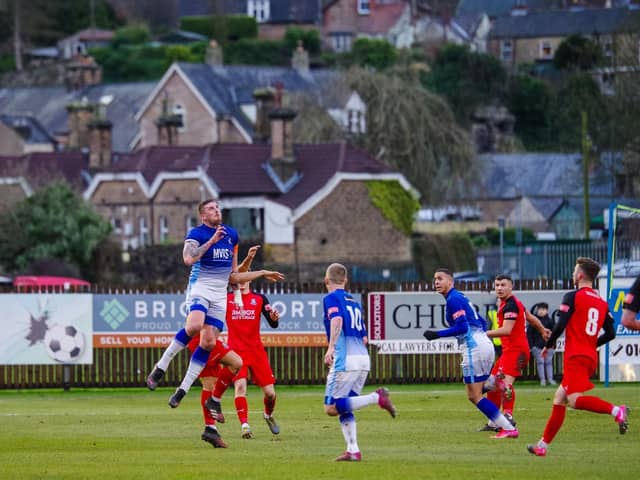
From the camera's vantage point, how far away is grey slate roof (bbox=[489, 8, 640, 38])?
134500 millimetres

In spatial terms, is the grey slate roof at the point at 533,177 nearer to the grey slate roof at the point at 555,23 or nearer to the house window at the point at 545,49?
the grey slate roof at the point at 555,23

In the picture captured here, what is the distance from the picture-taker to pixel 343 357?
17.2m

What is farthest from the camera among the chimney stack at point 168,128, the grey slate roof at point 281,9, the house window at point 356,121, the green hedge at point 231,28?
the grey slate roof at point 281,9

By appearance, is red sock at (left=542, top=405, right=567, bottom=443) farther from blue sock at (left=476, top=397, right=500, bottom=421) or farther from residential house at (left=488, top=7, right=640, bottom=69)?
residential house at (left=488, top=7, right=640, bottom=69)

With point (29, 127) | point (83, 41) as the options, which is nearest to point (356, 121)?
point (29, 127)

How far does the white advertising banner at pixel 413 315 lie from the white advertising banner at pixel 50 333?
5.59m

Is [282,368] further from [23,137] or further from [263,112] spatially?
[23,137]

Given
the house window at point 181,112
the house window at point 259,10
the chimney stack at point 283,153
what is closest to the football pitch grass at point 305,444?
the chimney stack at point 283,153

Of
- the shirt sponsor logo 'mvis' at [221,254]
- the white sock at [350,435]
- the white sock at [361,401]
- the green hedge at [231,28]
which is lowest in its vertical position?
the white sock at [350,435]

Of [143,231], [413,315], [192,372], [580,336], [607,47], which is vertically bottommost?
[143,231]

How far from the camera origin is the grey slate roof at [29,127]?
105m

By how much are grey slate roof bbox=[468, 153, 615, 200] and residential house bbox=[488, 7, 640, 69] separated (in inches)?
1242

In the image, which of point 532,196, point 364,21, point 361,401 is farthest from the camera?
point 364,21

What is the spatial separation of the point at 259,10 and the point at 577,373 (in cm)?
12778
